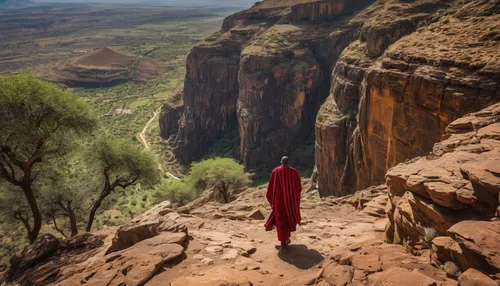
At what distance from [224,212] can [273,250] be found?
638cm

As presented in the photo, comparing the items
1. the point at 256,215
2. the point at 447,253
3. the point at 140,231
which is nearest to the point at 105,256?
the point at 140,231

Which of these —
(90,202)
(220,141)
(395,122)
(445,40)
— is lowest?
(220,141)

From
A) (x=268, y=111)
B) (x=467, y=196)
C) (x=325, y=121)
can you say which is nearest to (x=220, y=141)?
(x=268, y=111)

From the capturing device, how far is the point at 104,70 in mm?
114375

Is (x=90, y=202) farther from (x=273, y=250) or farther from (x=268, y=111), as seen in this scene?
(x=268, y=111)

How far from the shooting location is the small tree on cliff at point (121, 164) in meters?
20.0

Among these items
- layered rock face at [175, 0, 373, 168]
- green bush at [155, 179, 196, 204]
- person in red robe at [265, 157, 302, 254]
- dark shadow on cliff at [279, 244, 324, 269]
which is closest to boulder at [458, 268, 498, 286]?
dark shadow on cliff at [279, 244, 324, 269]

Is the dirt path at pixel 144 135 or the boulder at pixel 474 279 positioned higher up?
the boulder at pixel 474 279

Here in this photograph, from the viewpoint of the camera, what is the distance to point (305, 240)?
1009 cm

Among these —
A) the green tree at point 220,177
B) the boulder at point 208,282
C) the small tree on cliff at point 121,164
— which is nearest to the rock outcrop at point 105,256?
the boulder at point 208,282

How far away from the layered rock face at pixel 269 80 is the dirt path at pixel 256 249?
126 ft

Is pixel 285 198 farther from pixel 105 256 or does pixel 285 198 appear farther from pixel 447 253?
pixel 105 256

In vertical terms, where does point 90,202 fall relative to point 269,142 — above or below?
above

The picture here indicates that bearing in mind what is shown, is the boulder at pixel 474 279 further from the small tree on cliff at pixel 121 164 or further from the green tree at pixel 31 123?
the small tree on cliff at pixel 121 164
